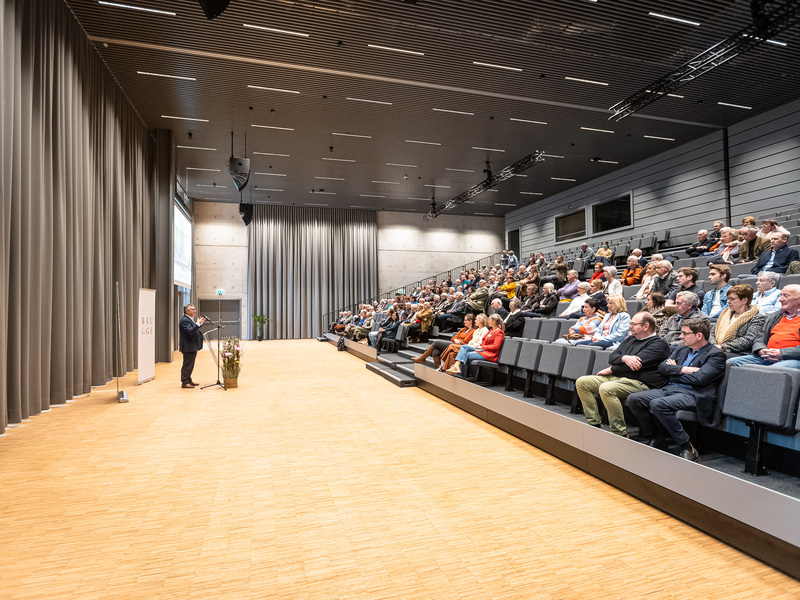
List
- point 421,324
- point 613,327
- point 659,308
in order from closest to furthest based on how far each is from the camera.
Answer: point 659,308, point 613,327, point 421,324

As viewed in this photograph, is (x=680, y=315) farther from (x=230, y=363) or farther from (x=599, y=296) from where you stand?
(x=230, y=363)

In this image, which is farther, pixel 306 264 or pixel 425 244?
pixel 425 244

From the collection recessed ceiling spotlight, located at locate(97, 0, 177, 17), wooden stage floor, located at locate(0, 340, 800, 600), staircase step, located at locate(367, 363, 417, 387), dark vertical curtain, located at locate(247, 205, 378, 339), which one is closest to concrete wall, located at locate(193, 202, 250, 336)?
dark vertical curtain, located at locate(247, 205, 378, 339)

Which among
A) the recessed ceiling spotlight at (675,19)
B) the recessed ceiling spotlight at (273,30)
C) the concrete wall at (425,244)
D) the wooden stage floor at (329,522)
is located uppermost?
the recessed ceiling spotlight at (273,30)

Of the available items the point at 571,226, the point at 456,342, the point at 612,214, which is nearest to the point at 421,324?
the point at 456,342

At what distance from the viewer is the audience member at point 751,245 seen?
563cm

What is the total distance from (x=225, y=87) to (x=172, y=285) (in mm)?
4542

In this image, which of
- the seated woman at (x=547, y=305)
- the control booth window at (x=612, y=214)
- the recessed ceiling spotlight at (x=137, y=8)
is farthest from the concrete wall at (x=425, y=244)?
the recessed ceiling spotlight at (x=137, y=8)

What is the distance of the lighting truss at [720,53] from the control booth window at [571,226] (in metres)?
6.46

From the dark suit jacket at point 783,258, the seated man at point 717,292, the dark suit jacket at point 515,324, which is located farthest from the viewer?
the dark suit jacket at point 515,324

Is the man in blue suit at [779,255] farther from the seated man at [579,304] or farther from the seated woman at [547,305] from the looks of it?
the seated woman at [547,305]

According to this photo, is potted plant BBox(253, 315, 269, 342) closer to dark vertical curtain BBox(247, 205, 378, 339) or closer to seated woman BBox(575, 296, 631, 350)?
dark vertical curtain BBox(247, 205, 378, 339)

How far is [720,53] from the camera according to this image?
257 inches

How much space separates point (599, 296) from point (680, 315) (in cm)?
169
